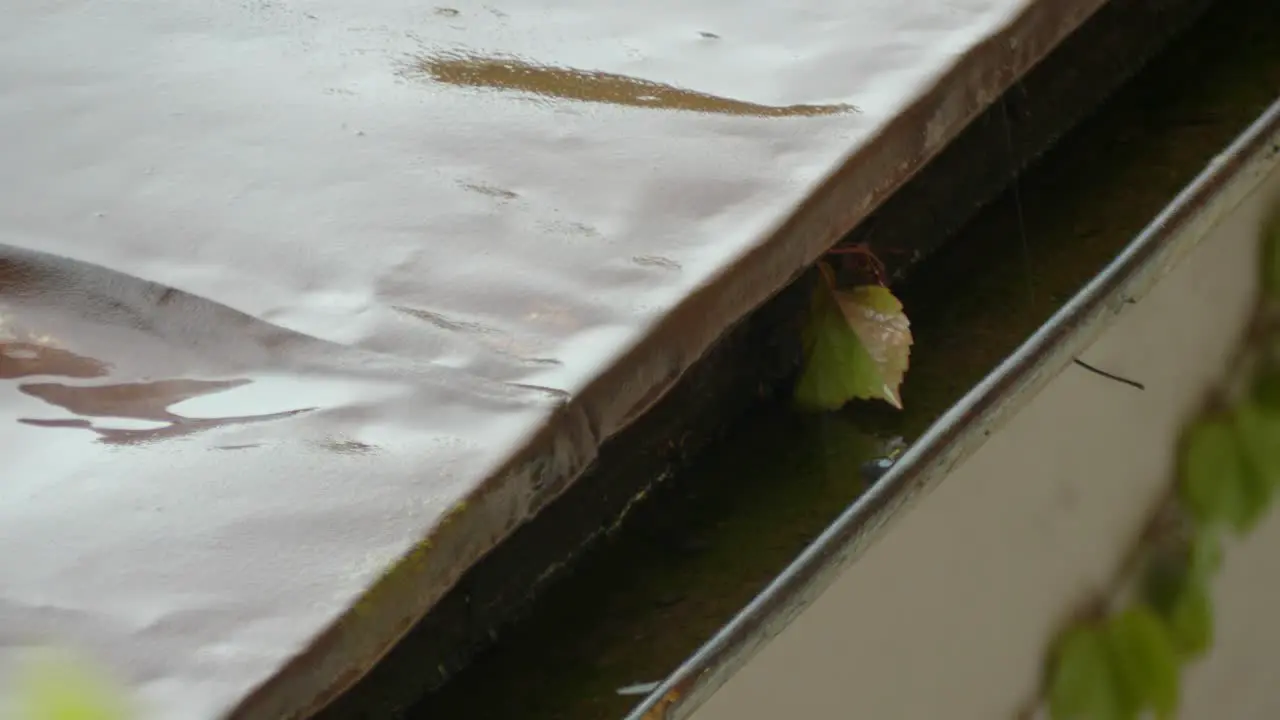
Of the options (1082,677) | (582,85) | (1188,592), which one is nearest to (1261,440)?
(1188,592)

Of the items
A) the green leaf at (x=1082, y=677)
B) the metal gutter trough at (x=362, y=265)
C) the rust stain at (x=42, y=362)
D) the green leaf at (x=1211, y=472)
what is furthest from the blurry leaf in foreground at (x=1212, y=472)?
the rust stain at (x=42, y=362)

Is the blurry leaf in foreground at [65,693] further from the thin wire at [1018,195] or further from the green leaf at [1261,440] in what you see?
the green leaf at [1261,440]

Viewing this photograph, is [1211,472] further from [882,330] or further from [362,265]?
[362,265]

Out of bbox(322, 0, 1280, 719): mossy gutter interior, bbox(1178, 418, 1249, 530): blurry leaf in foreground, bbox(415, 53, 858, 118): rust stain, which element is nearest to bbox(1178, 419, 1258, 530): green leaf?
bbox(1178, 418, 1249, 530): blurry leaf in foreground

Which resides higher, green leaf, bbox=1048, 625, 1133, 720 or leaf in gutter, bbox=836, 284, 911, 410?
leaf in gutter, bbox=836, 284, 911, 410

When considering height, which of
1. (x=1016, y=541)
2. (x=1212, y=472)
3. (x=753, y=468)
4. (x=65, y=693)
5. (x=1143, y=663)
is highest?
(x=65, y=693)

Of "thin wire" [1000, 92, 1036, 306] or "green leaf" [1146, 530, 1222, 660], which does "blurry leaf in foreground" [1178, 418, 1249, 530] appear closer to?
"green leaf" [1146, 530, 1222, 660]
